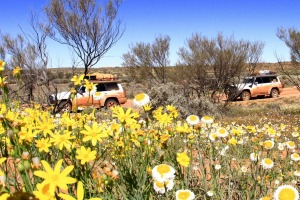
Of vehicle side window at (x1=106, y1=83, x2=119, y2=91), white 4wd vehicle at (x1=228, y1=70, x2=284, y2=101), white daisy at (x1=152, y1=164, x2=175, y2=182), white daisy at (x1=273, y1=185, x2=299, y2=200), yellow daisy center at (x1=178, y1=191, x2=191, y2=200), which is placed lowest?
white 4wd vehicle at (x1=228, y1=70, x2=284, y2=101)

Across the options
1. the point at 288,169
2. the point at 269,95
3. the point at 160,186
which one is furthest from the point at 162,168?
the point at 269,95

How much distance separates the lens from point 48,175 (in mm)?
1087

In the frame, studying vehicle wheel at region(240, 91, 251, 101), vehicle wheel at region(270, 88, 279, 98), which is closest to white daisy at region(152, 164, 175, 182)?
vehicle wheel at region(240, 91, 251, 101)

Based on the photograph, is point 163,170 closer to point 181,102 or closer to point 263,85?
point 181,102

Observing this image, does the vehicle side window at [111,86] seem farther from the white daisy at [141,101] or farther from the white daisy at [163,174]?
the white daisy at [163,174]

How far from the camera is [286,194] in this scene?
1.82m

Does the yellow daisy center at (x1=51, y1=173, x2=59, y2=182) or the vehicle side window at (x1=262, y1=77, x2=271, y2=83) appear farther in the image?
the vehicle side window at (x1=262, y1=77, x2=271, y2=83)

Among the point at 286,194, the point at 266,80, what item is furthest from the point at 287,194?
the point at 266,80

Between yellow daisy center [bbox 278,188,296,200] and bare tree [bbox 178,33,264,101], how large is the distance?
573 inches

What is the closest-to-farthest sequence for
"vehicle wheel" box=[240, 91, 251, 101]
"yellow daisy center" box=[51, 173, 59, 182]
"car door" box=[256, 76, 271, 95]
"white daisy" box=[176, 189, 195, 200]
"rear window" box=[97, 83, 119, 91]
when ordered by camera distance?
"yellow daisy center" box=[51, 173, 59, 182], "white daisy" box=[176, 189, 195, 200], "rear window" box=[97, 83, 119, 91], "vehicle wheel" box=[240, 91, 251, 101], "car door" box=[256, 76, 271, 95]

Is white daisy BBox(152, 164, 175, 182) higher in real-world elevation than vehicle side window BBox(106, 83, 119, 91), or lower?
higher

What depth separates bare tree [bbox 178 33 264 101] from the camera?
1691cm

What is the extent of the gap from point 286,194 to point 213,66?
1582 centimetres

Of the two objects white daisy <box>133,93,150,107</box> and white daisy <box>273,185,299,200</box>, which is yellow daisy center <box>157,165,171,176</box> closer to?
white daisy <box>273,185,299,200</box>
